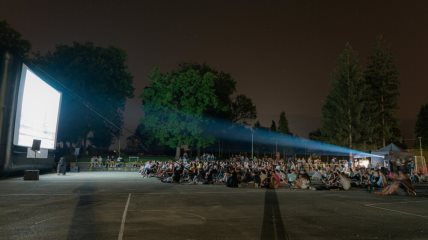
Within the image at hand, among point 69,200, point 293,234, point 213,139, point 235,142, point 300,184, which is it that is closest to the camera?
point 293,234

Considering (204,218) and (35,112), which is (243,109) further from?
(204,218)

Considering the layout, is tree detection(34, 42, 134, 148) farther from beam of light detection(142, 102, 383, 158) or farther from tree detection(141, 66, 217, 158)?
beam of light detection(142, 102, 383, 158)

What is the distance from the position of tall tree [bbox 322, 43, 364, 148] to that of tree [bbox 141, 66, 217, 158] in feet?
54.8

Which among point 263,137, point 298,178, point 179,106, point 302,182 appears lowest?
point 302,182

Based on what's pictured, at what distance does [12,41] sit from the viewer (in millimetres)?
43781

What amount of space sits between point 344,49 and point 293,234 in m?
48.8

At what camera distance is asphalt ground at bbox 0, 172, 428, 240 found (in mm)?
8125

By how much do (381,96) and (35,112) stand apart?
44.2 metres

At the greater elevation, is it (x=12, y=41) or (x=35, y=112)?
(x=12, y=41)

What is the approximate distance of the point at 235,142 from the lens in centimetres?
7075

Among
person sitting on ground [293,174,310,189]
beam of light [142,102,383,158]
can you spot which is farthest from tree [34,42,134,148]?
person sitting on ground [293,174,310,189]

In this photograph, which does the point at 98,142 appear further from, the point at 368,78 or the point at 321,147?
the point at 368,78

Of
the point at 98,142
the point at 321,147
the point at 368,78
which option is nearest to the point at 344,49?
the point at 368,78

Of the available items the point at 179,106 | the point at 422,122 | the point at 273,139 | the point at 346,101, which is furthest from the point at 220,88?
the point at 422,122
